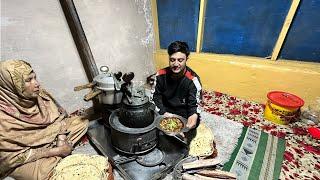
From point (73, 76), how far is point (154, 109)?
150 cm

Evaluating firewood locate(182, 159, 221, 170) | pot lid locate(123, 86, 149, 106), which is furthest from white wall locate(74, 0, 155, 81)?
firewood locate(182, 159, 221, 170)


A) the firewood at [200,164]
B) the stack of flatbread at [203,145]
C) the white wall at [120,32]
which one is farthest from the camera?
the white wall at [120,32]

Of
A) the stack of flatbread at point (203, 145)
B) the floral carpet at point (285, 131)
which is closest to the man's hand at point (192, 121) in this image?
the stack of flatbread at point (203, 145)

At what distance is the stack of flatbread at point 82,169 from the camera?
2.09 m

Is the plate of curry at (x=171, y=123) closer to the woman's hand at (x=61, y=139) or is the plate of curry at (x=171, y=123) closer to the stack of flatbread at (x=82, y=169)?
the stack of flatbread at (x=82, y=169)

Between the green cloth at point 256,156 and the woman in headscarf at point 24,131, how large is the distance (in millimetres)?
1916

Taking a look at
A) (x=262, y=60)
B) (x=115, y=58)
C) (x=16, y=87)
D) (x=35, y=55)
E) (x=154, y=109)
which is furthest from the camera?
(x=115, y=58)

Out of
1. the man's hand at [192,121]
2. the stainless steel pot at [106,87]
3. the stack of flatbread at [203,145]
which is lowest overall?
the stack of flatbread at [203,145]

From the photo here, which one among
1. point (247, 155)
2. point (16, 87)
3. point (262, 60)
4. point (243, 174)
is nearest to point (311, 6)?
point (262, 60)

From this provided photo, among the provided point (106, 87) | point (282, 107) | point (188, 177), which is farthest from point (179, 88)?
point (282, 107)

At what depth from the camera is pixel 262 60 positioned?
3.75 metres

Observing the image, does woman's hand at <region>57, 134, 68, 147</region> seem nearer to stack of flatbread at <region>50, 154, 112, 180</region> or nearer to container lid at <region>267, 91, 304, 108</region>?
stack of flatbread at <region>50, 154, 112, 180</region>

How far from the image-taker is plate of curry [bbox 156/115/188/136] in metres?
2.48

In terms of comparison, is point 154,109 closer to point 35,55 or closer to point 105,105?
point 105,105
